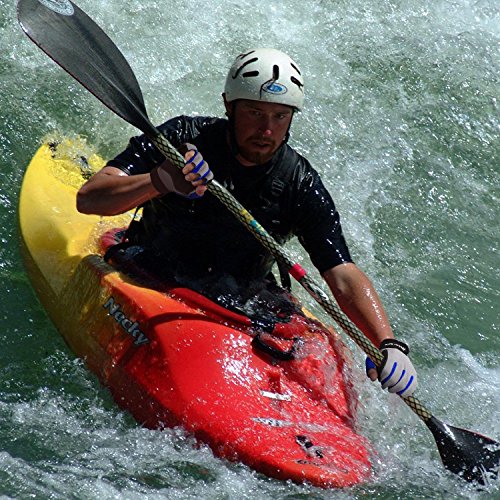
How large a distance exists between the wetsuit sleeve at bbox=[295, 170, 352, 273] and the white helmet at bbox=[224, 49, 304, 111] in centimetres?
33

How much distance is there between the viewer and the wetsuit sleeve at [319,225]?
3.99 meters

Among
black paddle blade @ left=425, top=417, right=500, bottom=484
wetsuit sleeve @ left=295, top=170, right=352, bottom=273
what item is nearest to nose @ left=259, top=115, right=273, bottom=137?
wetsuit sleeve @ left=295, top=170, right=352, bottom=273

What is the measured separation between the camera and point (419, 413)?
3869 millimetres

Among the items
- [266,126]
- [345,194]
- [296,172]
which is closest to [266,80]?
[266,126]

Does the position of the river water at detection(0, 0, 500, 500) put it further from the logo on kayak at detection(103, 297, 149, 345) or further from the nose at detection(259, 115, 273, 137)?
the nose at detection(259, 115, 273, 137)

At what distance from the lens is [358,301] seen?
4.00 meters

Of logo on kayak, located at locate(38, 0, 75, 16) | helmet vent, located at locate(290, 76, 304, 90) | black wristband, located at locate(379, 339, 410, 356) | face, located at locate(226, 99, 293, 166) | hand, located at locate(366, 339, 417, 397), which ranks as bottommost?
hand, located at locate(366, 339, 417, 397)

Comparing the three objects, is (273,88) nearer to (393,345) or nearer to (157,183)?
(157,183)

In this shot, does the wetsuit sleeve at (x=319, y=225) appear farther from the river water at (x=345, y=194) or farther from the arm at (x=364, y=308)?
the river water at (x=345, y=194)

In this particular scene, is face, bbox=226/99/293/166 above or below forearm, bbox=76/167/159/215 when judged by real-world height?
above

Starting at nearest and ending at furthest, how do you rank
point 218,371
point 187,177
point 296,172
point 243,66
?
point 187,177
point 218,371
point 243,66
point 296,172

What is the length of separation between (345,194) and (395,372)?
253 centimetres

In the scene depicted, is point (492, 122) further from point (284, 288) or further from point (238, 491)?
point (238, 491)

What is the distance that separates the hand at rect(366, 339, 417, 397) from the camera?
373cm
